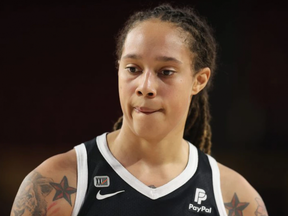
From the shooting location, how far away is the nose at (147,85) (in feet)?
6.31

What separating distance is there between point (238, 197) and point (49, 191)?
35.8 inches

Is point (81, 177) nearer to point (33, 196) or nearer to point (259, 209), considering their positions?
point (33, 196)

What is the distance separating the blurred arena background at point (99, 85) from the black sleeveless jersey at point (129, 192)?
274 cm

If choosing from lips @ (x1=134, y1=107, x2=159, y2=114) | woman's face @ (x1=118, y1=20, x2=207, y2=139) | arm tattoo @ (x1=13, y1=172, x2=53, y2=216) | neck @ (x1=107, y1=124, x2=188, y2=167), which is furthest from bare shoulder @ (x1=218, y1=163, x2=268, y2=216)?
arm tattoo @ (x1=13, y1=172, x2=53, y2=216)

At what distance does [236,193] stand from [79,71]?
3.23 m

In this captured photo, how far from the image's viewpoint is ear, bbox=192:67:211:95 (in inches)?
85.2

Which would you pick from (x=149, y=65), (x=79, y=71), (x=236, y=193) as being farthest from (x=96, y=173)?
(x=79, y=71)

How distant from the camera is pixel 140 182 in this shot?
2049 millimetres

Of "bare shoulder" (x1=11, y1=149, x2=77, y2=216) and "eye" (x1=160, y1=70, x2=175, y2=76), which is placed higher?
"eye" (x1=160, y1=70, x2=175, y2=76)

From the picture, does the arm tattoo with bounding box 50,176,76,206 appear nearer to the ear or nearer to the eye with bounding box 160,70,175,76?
the eye with bounding box 160,70,175,76

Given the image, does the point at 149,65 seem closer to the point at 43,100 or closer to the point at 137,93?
the point at 137,93

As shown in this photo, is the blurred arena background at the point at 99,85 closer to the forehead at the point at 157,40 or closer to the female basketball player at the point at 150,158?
the female basketball player at the point at 150,158

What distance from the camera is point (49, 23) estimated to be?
4977 mm

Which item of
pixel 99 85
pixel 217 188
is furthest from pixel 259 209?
pixel 99 85
